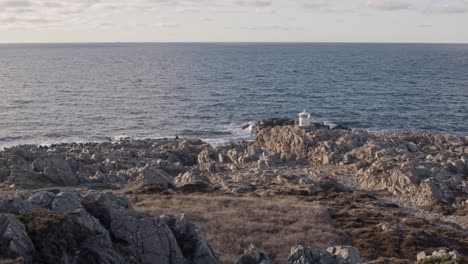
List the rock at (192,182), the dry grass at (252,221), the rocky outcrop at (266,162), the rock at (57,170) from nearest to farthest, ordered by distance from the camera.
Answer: the dry grass at (252,221) → the rock at (192,182) → the rocky outcrop at (266,162) → the rock at (57,170)

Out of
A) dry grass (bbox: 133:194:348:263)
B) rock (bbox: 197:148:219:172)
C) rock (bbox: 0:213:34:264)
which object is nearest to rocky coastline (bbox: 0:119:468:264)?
rock (bbox: 0:213:34:264)

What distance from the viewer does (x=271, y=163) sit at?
2073 inches

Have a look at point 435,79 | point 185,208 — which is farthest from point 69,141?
point 435,79

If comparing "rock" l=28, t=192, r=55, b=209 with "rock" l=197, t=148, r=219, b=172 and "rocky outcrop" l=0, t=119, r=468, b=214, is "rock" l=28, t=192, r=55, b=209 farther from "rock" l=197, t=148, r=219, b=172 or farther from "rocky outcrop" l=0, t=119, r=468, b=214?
"rock" l=197, t=148, r=219, b=172

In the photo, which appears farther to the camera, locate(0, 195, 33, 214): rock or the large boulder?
the large boulder

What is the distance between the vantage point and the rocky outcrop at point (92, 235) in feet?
51.3

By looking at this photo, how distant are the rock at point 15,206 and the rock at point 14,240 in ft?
7.96

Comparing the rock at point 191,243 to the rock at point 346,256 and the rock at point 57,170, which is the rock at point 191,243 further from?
the rock at point 57,170

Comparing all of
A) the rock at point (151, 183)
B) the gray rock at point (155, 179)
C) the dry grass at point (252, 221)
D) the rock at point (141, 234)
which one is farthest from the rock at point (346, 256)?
the gray rock at point (155, 179)

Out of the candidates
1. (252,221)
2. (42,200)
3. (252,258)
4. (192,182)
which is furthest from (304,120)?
(42,200)

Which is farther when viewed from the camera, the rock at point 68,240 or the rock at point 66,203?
the rock at point 66,203

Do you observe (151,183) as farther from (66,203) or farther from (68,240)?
(68,240)

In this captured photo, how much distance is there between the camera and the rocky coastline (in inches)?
686

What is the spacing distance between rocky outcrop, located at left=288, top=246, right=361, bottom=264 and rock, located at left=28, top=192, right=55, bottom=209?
10.2 metres
